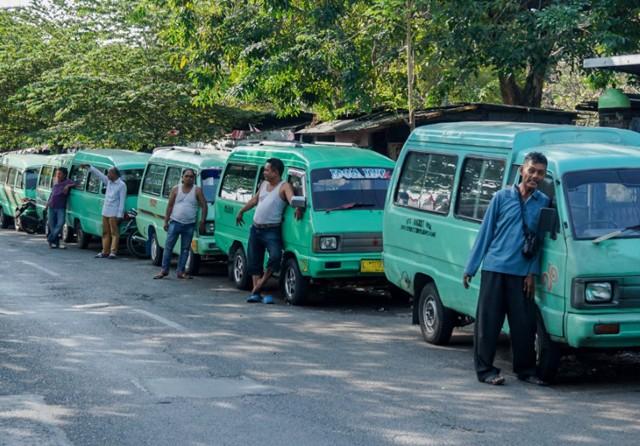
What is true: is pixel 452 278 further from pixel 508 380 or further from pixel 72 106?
pixel 72 106

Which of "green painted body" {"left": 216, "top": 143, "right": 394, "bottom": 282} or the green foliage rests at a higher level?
the green foliage

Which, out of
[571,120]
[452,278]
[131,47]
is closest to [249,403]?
[452,278]

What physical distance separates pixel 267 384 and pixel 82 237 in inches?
618

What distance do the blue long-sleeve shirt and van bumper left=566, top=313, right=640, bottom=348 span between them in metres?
0.63

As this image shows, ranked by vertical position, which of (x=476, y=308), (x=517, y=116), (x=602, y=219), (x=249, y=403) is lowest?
(x=249, y=403)

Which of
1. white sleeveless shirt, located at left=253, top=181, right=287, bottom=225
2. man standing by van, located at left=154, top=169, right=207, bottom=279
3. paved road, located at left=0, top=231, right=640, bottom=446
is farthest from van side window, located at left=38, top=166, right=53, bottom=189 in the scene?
white sleeveless shirt, located at left=253, top=181, right=287, bottom=225

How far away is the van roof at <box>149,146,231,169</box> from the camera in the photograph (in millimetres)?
18188

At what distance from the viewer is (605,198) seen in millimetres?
8992

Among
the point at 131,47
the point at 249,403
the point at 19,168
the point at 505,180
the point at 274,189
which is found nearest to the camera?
the point at 249,403

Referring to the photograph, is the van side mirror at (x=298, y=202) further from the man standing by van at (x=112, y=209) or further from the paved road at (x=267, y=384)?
the man standing by van at (x=112, y=209)

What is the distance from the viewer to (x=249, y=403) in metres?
8.27

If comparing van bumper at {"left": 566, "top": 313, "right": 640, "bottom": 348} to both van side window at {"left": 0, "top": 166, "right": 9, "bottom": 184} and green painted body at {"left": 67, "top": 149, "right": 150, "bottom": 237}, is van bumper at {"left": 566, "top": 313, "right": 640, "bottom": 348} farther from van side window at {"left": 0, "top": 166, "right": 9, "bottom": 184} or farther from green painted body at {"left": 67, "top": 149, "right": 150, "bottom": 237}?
van side window at {"left": 0, "top": 166, "right": 9, "bottom": 184}

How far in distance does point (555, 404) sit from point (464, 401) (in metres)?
0.68

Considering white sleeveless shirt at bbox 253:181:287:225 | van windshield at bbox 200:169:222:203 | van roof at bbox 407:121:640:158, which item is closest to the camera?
van roof at bbox 407:121:640:158
